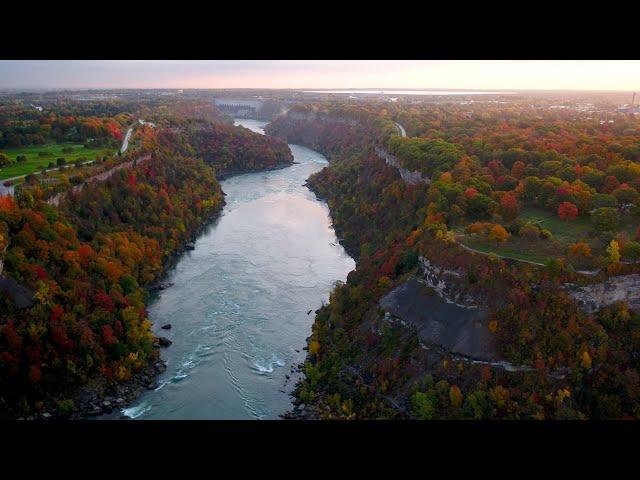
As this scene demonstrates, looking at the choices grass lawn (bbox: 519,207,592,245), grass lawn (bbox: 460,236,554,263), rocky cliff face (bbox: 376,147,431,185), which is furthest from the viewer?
rocky cliff face (bbox: 376,147,431,185)

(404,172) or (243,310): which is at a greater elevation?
(404,172)

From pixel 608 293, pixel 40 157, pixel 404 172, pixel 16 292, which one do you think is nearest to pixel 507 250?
pixel 608 293

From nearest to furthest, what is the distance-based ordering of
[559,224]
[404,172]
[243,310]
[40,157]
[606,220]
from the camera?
[606,220], [559,224], [243,310], [404,172], [40,157]

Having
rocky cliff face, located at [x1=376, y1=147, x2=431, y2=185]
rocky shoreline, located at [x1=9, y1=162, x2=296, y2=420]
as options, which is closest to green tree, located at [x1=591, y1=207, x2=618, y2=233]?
rocky cliff face, located at [x1=376, y1=147, x2=431, y2=185]

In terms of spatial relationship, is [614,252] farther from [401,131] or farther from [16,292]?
[401,131]

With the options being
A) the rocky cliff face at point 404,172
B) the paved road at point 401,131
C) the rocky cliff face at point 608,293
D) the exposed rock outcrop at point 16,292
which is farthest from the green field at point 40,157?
the rocky cliff face at point 608,293

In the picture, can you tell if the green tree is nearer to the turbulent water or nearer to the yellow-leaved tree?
the yellow-leaved tree
